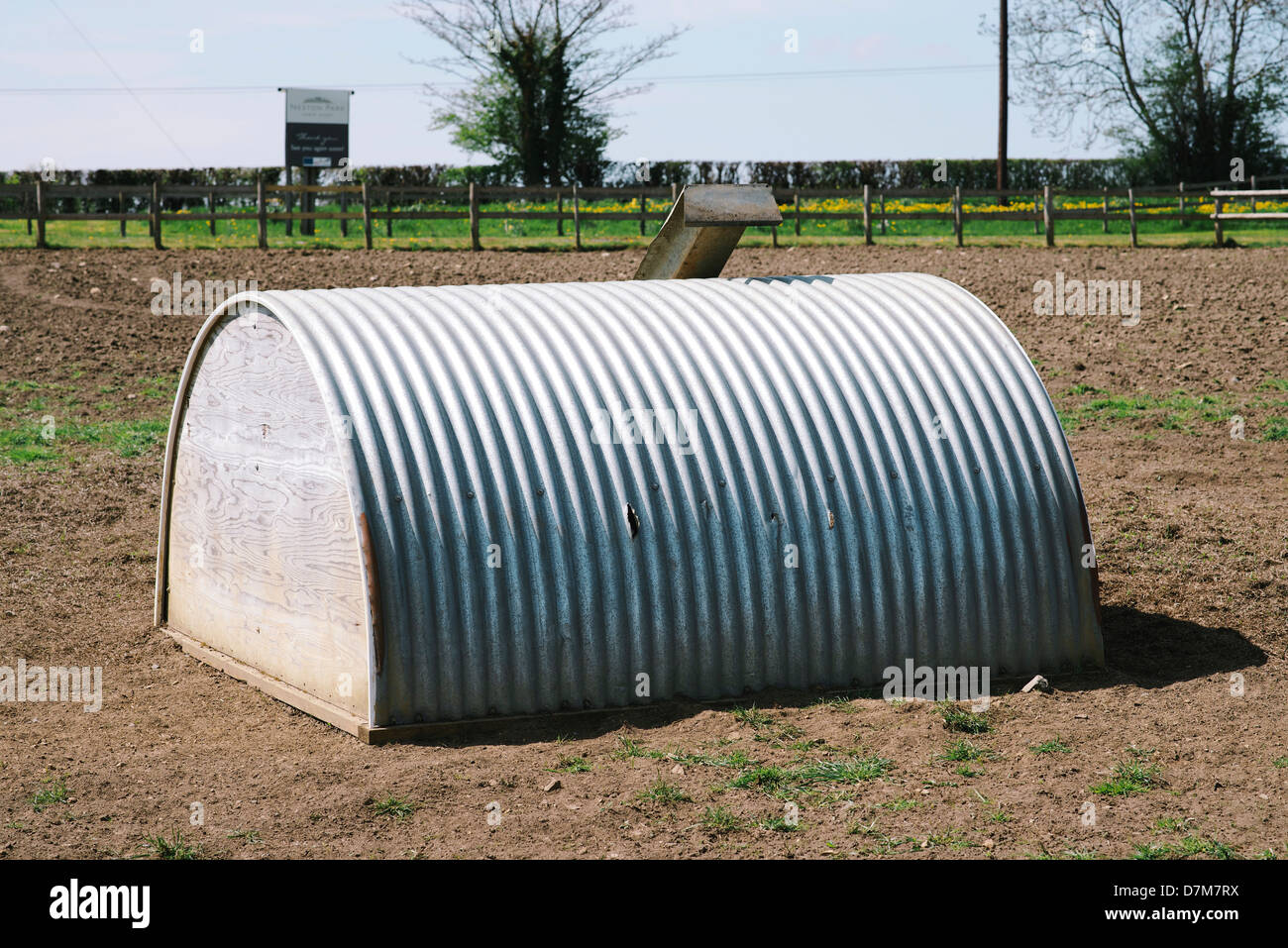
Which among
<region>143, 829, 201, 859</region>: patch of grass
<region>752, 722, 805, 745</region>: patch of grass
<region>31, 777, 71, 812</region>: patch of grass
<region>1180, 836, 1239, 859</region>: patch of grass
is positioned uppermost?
<region>752, 722, 805, 745</region>: patch of grass

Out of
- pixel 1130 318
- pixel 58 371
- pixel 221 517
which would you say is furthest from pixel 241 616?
pixel 1130 318

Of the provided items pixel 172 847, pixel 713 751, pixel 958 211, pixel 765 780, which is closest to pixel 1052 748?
Answer: pixel 765 780

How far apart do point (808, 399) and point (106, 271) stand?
17.4 m

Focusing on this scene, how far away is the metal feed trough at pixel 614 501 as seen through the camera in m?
6.38

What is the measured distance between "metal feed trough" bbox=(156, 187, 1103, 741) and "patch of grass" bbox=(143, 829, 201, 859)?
1178mm

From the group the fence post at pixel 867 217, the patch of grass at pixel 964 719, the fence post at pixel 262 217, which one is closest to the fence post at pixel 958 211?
the fence post at pixel 867 217

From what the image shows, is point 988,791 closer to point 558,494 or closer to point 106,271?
point 558,494

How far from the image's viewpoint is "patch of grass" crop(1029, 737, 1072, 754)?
6004 millimetres

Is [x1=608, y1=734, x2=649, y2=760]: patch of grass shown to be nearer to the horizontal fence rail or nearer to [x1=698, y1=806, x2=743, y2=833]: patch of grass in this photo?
[x1=698, y1=806, x2=743, y2=833]: patch of grass

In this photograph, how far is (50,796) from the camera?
5746 millimetres

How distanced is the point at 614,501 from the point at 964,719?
6.18ft

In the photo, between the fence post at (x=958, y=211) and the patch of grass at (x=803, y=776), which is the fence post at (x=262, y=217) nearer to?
the fence post at (x=958, y=211)

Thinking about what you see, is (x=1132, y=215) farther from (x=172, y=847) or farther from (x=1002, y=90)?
(x=172, y=847)

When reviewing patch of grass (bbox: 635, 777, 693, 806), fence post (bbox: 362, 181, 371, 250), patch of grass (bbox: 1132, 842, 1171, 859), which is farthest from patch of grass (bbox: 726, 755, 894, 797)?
fence post (bbox: 362, 181, 371, 250)
